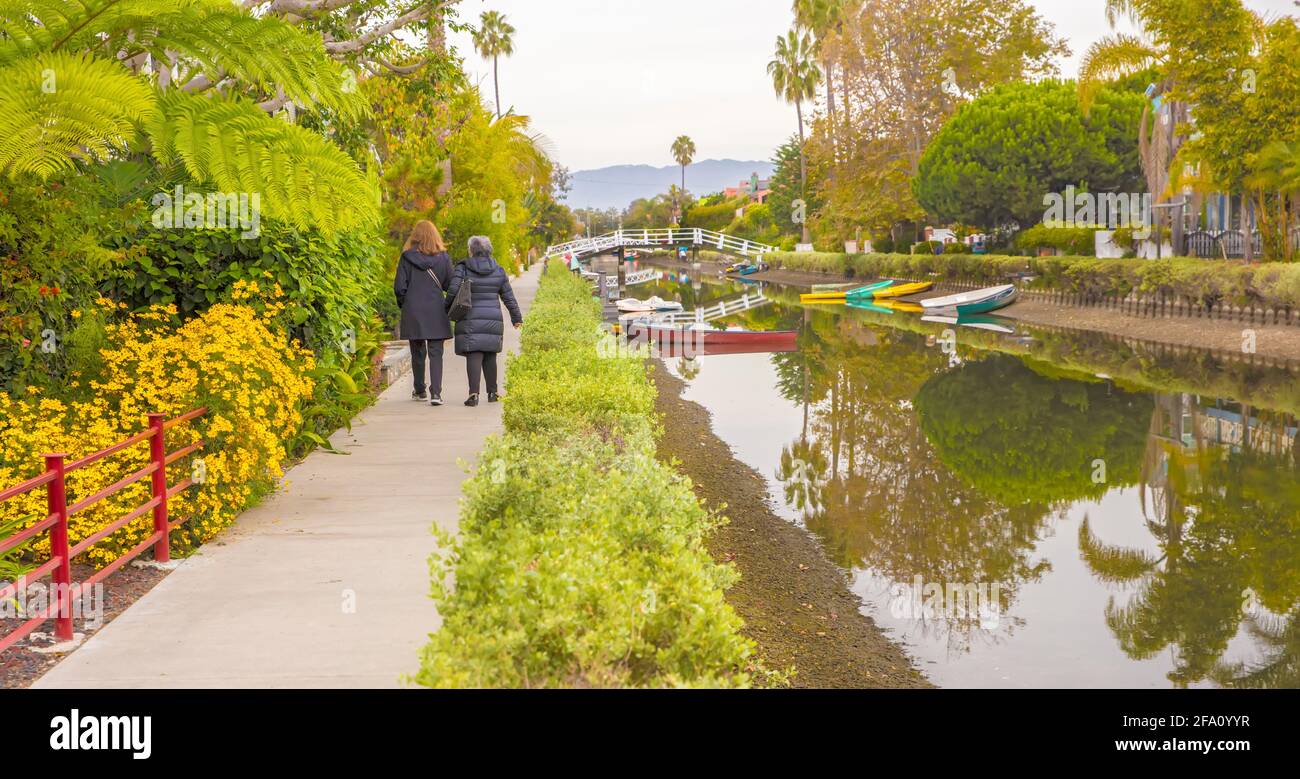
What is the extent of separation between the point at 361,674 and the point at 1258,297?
25.2 metres

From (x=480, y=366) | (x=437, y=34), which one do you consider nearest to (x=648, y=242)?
(x=437, y=34)

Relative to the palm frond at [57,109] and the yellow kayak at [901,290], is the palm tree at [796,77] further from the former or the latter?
the palm frond at [57,109]

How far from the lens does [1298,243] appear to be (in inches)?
1109

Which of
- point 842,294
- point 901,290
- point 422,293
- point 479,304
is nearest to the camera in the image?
point 479,304

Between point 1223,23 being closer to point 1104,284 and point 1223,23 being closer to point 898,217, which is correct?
point 1104,284

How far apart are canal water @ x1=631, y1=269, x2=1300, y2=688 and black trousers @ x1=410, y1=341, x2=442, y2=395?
12.4 ft

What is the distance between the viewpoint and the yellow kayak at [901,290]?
46688 millimetres

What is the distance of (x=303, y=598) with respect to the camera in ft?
19.3

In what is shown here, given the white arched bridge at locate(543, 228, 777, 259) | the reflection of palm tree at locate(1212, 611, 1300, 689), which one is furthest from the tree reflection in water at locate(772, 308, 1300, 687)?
the white arched bridge at locate(543, 228, 777, 259)

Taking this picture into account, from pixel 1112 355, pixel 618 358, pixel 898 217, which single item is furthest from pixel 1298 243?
pixel 898 217

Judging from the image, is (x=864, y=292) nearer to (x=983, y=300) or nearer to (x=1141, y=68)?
(x=983, y=300)

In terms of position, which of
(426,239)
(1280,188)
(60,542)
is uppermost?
(1280,188)

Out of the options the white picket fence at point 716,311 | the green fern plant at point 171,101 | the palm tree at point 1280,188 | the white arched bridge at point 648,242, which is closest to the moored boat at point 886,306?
the white picket fence at point 716,311

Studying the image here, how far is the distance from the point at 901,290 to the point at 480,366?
1428 inches
